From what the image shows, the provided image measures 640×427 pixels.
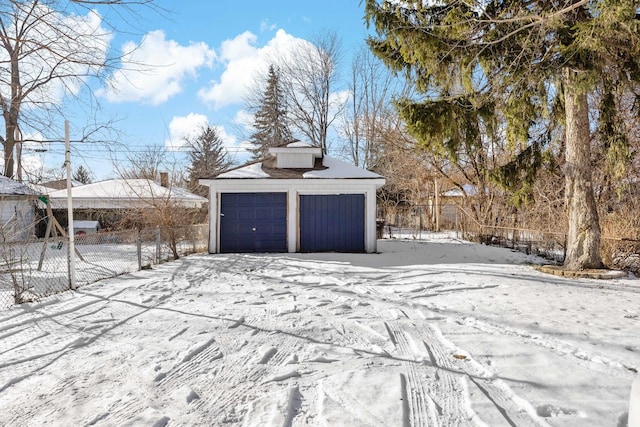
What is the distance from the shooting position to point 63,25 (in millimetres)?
4633

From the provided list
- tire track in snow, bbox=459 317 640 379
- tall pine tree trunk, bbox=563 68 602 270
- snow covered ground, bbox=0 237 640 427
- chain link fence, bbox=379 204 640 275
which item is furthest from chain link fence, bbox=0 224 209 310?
chain link fence, bbox=379 204 640 275

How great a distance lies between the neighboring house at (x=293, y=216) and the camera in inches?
424

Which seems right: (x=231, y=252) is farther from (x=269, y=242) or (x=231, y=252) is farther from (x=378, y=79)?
(x=378, y=79)

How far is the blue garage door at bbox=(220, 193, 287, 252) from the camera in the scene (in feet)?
35.6

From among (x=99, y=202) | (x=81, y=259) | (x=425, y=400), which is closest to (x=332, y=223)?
(x=81, y=259)

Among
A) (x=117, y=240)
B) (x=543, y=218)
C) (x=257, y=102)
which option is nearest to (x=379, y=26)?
(x=543, y=218)

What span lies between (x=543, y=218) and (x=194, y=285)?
36.8 feet

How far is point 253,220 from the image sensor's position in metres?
10.9

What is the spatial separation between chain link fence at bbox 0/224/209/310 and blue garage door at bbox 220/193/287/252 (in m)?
1.40

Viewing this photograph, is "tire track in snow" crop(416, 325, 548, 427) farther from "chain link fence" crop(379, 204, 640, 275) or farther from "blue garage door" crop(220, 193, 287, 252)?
"blue garage door" crop(220, 193, 287, 252)

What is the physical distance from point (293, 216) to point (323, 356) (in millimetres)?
7938

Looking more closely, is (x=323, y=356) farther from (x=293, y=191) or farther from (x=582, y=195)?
(x=293, y=191)

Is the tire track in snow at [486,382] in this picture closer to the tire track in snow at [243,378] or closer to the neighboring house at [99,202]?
the tire track in snow at [243,378]

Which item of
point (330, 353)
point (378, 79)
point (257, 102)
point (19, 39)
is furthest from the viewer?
point (257, 102)
